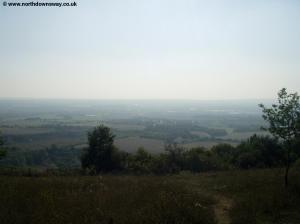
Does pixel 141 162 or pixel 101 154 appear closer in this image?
pixel 101 154

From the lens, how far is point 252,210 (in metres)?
9.91

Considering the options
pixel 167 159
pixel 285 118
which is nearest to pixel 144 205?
pixel 285 118

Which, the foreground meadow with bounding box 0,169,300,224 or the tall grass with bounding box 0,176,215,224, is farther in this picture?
the foreground meadow with bounding box 0,169,300,224

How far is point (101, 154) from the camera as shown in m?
29.2

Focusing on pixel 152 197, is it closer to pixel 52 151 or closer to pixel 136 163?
pixel 136 163

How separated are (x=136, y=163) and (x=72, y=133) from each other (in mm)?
80257

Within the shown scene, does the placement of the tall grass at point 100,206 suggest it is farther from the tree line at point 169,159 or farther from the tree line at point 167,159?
the tree line at point 169,159

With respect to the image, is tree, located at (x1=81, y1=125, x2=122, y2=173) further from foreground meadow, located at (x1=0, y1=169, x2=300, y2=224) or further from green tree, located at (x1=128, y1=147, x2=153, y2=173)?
foreground meadow, located at (x1=0, y1=169, x2=300, y2=224)

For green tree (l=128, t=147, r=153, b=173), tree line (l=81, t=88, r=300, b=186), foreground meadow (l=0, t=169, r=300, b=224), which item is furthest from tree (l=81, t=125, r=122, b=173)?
foreground meadow (l=0, t=169, r=300, b=224)

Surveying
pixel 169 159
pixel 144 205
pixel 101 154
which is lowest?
pixel 169 159

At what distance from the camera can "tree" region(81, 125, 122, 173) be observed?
1156 inches

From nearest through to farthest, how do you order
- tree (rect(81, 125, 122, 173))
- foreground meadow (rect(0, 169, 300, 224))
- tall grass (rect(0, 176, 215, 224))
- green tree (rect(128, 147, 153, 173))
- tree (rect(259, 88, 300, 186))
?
tall grass (rect(0, 176, 215, 224)) → foreground meadow (rect(0, 169, 300, 224)) → tree (rect(259, 88, 300, 186)) → green tree (rect(128, 147, 153, 173)) → tree (rect(81, 125, 122, 173))

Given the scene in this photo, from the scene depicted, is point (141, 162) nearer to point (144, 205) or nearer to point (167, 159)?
point (167, 159)

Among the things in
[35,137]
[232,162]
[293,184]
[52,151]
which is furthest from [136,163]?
[35,137]
